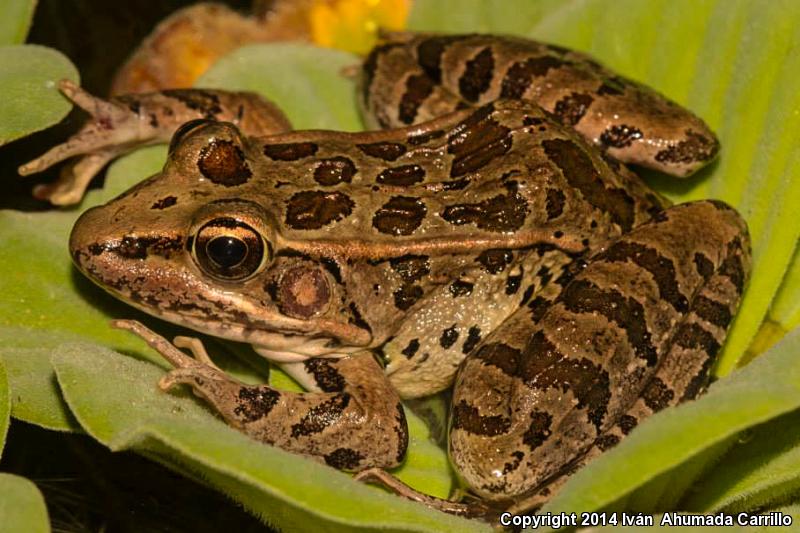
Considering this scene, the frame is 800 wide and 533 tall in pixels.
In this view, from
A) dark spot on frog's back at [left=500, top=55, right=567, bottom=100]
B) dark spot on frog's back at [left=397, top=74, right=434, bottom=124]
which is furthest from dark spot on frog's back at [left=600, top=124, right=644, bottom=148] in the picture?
dark spot on frog's back at [left=397, top=74, right=434, bottom=124]

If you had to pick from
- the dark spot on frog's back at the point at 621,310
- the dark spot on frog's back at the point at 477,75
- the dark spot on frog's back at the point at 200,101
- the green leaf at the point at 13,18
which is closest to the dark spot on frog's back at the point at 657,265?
the dark spot on frog's back at the point at 621,310

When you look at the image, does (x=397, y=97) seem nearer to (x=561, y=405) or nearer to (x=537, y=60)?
(x=537, y=60)

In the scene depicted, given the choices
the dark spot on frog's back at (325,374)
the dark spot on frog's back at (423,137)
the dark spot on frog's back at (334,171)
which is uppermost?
the dark spot on frog's back at (423,137)

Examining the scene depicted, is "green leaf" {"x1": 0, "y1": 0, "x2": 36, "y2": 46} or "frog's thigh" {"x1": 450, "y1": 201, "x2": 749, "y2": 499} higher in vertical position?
"green leaf" {"x1": 0, "y1": 0, "x2": 36, "y2": 46}

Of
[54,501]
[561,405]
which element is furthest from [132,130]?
[561,405]

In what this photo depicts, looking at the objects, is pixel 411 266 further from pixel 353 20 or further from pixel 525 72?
pixel 353 20

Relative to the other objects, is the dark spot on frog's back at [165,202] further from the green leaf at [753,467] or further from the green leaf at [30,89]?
the green leaf at [753,467]

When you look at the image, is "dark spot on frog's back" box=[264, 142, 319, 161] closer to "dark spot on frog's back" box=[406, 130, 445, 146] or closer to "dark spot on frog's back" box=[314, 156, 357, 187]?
"dark spot on frog's back" box=[314, 156, 357, 187]
